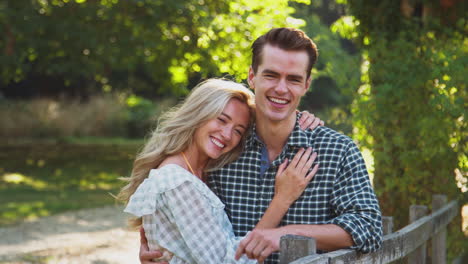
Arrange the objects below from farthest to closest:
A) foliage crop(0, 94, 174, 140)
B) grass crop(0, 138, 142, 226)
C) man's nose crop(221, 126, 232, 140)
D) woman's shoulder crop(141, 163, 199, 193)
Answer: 1. foliage crop(0, 94, 174, 140)
2. grass crop(0, 138, 142, 226)
3. man's nose crop(221, 126, 232, 140)
4. woman's shoulder crop(141, 163, 199, 193)

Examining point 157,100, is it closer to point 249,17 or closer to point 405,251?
point 249,17

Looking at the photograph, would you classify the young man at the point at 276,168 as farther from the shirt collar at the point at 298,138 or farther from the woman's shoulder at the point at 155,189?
the woman's shoulder at the point at 155,189

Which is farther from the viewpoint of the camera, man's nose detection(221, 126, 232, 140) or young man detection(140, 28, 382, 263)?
man's nose detection(221, 126, 232, 140)

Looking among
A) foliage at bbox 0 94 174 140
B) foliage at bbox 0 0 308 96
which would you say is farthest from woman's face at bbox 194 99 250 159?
foliage at bbox 0 94 174 140

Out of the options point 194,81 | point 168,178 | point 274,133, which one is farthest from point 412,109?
point 194,81

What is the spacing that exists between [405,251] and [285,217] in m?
0.92

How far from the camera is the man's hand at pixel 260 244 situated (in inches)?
110

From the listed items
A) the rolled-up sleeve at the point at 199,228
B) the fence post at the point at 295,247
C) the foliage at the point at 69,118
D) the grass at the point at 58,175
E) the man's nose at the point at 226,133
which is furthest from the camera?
the foliage at the point at 69,118

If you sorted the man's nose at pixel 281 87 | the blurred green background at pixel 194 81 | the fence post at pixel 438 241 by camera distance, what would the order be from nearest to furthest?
the man's nose at pixel 281 87, the fence post at pixel 438 241, the blurred green background at pixel 194 81

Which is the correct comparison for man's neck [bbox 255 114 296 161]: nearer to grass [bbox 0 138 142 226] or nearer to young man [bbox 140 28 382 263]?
young man [bbox 140 28 382 263]

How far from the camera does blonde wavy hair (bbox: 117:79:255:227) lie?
3357mm

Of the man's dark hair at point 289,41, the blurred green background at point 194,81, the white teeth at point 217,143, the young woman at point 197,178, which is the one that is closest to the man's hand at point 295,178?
the young woman at point 197,178

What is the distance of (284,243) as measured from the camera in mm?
2578

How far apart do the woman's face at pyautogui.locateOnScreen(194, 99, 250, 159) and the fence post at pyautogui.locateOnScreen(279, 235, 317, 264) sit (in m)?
0.86
